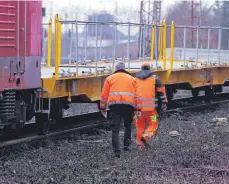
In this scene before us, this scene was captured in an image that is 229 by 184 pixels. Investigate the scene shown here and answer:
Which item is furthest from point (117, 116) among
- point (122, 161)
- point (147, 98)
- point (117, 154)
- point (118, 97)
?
point (122, 161)

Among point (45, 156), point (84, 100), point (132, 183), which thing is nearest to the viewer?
point (132, 183)

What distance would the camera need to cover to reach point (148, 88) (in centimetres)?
1024

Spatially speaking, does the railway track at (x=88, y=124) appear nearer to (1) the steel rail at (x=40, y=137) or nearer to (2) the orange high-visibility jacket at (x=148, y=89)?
(1) the steel rail at (x=40, y=137)

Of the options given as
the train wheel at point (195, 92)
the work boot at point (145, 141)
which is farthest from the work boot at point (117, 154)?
the train wheel at point (195, 92)

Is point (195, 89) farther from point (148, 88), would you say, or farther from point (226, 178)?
point (226, 178)

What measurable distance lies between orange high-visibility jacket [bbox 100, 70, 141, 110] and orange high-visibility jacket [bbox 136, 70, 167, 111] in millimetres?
936

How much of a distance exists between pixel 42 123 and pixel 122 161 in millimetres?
3760

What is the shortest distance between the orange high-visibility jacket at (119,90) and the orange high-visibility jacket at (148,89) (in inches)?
36.8

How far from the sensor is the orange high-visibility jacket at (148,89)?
401 inches

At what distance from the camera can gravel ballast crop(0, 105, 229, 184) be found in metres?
6.98

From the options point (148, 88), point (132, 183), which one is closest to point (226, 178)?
point (132, 183)

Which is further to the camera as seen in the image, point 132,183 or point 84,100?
point 84,100

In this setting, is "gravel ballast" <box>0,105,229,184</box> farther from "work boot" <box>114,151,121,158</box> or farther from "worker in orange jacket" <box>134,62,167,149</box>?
"worker in orange jacket" <box>134,62,167,149</box>

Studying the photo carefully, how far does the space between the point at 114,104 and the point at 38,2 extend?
2637 mm
